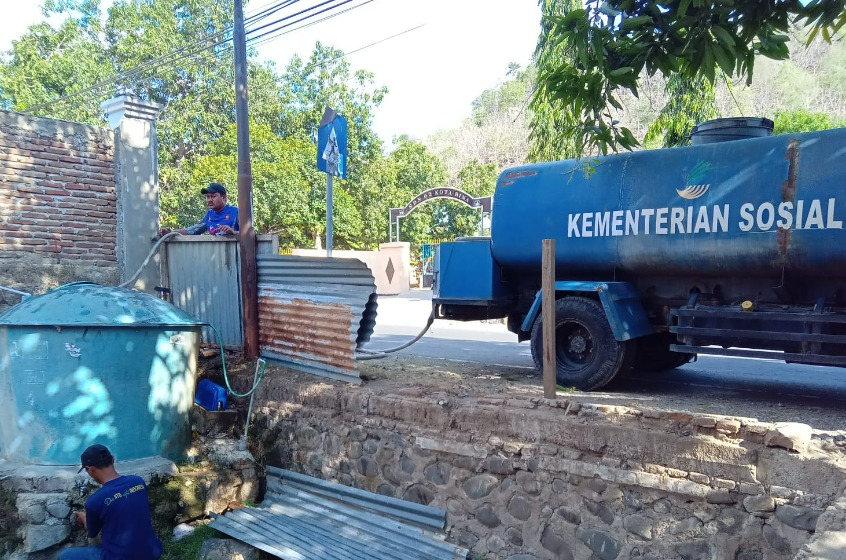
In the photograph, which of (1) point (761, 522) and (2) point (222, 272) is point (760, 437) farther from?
(2) point (222, 272)

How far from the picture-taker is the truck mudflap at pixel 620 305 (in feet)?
18.8

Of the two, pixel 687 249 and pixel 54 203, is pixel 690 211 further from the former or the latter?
pixel 54 203

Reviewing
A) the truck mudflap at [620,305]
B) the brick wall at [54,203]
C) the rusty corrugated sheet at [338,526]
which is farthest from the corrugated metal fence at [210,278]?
the truck mudflap at [620,305]

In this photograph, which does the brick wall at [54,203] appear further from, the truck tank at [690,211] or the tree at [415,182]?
the tree at [415,182]

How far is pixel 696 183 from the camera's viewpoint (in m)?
5.46

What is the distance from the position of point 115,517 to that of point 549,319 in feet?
12.0

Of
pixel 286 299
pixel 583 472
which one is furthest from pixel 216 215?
pixel 583 472

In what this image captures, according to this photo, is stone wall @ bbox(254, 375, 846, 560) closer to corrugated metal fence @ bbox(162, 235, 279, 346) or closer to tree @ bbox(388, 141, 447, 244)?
corrugated metal fence @ bbox(162, 235, 279, 346)

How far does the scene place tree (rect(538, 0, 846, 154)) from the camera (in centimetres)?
378

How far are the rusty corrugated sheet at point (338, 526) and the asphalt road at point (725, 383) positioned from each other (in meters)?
1.99

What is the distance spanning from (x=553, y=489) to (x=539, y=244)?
2.72 m

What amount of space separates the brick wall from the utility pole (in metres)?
1.97

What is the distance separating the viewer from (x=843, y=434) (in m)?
3.99

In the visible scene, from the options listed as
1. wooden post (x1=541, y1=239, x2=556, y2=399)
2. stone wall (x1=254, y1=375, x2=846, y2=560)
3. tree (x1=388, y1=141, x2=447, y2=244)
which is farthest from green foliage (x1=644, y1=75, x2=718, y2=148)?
tree (x1=388, y1=141, x2=447, y2=244)
